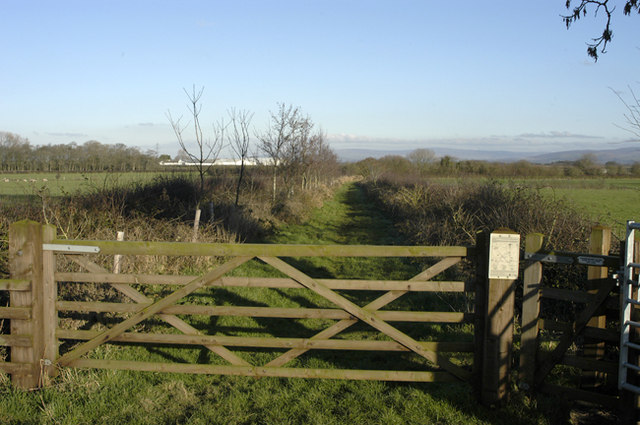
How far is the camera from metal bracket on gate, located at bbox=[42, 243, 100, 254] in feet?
14.8

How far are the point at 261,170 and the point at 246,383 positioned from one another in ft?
78.8

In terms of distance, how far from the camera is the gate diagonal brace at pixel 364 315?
4332mm

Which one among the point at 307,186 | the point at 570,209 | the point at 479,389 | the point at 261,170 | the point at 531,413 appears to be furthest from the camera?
the point at 307,186

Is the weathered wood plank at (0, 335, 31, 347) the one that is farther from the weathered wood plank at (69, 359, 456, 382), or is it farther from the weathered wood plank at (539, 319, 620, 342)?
the weathered wood plank at (539, 319, 620, 342)

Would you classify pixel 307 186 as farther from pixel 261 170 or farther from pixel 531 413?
pixel 531 413

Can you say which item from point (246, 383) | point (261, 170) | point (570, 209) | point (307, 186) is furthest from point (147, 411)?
point (307, 186)

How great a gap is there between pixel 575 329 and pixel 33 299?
4891 millimetres

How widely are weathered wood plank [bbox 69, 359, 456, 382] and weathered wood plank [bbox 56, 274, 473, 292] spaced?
0.76 meters

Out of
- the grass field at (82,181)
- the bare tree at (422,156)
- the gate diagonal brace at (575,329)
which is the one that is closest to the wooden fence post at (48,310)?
the grass field at (82,181)

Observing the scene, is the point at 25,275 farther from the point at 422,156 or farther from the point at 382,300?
the point at 422,156

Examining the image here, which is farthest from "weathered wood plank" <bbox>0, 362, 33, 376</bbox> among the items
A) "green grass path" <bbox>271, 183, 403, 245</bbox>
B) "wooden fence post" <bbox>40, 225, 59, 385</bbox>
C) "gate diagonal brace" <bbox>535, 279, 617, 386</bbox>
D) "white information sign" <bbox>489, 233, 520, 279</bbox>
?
"green grass path" <bbox>271, 183, 403, 245</bbox>

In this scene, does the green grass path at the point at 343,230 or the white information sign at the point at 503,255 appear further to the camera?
the green grass path at the point at 343,230

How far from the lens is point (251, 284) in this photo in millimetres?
4496

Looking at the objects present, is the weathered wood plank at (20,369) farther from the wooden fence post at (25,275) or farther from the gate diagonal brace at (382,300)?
the gate diagonal brace at (382,300)
